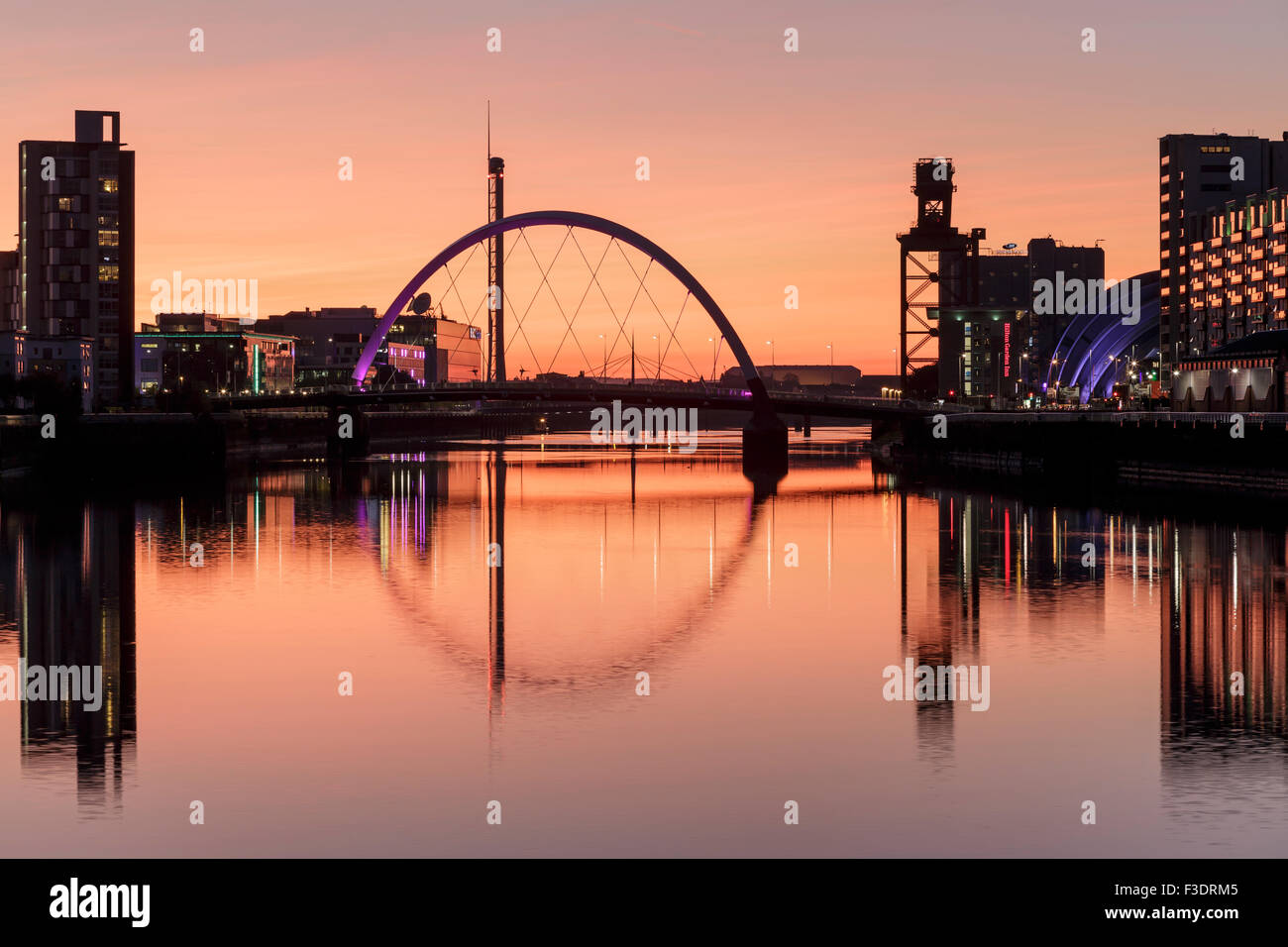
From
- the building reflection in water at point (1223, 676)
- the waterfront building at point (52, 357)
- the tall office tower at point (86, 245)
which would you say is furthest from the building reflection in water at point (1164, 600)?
the tall office tower at point (86, 245)

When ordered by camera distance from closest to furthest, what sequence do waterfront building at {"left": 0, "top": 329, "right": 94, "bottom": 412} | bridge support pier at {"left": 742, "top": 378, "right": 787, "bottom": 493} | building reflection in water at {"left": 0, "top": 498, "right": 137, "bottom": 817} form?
building reflection in water at {"left": 0, "top": 498, "right": 137, "bottom": 817}
bridge support pier at {"left": 742, "top": 378, "right": 787, "bottom": 493}
waterfront building at {"left": 0, "top": 329, "right": 94, "bottom": 412}

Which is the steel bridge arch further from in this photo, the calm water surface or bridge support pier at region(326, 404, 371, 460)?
the calm water surface

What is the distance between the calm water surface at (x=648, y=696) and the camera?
15.9 meters

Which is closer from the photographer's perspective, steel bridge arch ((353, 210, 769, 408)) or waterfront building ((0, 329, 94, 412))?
steel bridge arch ((353, 210, 769, 408))

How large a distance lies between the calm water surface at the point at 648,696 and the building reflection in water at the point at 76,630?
0.35ft

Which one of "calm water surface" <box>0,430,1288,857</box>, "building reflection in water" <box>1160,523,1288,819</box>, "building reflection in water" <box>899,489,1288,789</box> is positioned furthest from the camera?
"building reflection in water" <box>899,489,1288,789</box>

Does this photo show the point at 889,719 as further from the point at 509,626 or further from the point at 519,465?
the point at 519,465

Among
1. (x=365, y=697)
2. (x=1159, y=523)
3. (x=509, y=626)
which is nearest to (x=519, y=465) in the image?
(x=1159, y=523)

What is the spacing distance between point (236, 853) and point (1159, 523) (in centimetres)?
4312

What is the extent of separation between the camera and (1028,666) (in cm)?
2559

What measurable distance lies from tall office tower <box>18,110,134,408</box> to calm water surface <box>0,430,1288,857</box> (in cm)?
11884

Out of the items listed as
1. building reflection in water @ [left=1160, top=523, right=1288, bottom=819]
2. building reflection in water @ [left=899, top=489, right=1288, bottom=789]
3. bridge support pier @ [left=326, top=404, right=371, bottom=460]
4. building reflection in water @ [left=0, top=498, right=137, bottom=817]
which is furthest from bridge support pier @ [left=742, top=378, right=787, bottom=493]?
building reflection in water @ [left=1160, top=523, right=1288, bottom=819]

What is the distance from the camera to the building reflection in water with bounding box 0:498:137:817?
1869 cm

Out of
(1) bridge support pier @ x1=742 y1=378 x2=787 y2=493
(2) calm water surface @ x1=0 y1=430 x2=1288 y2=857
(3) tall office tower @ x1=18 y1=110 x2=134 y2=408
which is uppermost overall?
(3) tall office tower @ x1=18 y1=110 x2=134 y2=408
